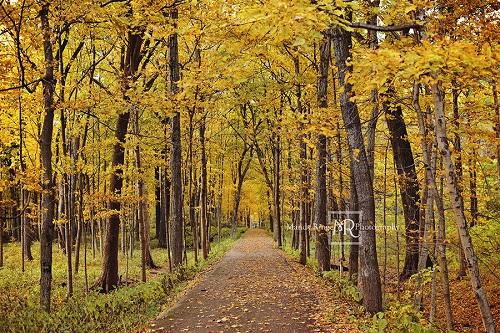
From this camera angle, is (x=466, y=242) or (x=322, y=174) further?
(x=322, y=174)

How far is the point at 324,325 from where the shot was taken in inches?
304

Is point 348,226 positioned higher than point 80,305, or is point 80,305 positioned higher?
point 348,226

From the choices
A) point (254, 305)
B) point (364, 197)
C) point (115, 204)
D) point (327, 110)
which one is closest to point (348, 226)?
point (327, 110)

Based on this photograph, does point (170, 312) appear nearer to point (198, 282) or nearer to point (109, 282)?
point (198, 282)

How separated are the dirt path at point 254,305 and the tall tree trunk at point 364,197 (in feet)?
2.45

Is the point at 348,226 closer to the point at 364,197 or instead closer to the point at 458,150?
the point at 458,150

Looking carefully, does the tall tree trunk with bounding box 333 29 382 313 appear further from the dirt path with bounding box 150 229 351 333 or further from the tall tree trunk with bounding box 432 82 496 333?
the tall tree trunk with bounding box 432 82 496 333

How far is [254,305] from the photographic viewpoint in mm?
9844

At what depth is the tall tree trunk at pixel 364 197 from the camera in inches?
310

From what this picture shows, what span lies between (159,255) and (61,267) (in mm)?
7495

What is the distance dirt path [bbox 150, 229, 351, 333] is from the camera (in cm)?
793

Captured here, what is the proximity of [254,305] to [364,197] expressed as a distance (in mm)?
3795

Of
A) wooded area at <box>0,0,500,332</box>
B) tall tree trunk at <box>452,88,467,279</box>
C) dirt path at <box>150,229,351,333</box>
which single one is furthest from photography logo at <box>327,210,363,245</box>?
tall tree trunk at <box>452,88,467,279</box>

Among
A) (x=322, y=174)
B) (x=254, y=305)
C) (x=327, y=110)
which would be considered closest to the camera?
(x=254, y=305)
